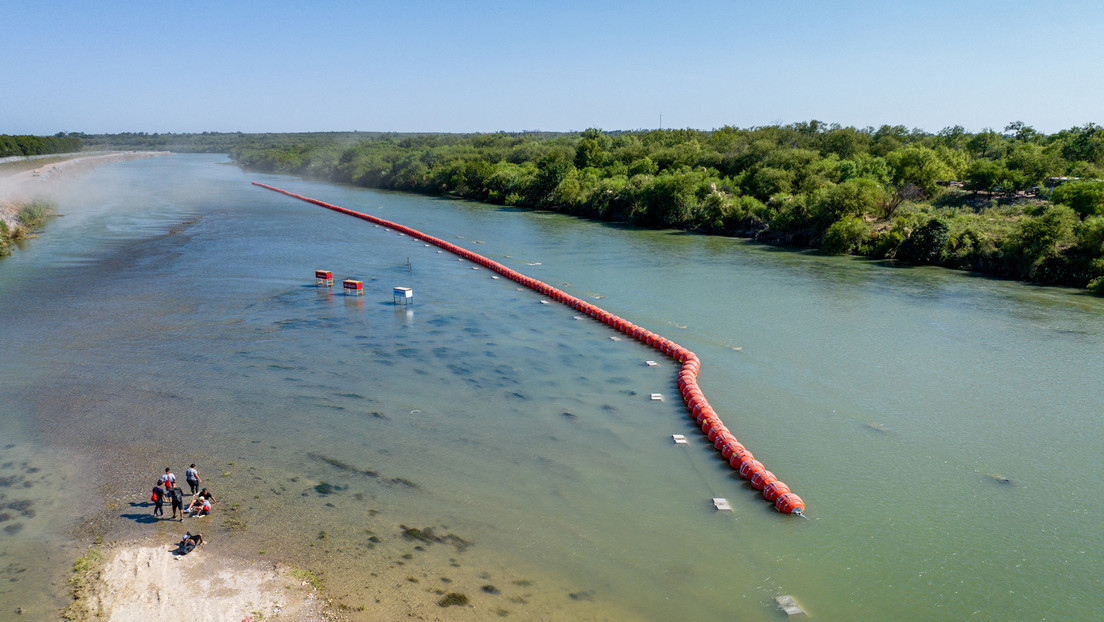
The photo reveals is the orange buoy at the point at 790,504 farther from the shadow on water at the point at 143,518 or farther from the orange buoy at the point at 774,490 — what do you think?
the shadow on water at the point at 143,518

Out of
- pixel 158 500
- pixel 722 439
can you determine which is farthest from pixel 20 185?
pixel 722 439

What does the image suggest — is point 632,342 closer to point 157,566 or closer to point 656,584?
point 656,584

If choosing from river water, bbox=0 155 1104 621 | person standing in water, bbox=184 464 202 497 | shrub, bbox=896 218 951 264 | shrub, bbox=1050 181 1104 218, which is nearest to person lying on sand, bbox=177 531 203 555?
river water, bbox=0 155 1104 621

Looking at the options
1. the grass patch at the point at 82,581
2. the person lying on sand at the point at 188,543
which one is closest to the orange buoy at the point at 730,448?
the person lying on sand at the point at 188,543

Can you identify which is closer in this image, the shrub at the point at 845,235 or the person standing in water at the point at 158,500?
the person standing in water at the point at 158,500

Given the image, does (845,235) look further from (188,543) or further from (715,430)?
(188,543)

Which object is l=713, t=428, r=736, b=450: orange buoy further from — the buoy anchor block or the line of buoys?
the buoy anchor block

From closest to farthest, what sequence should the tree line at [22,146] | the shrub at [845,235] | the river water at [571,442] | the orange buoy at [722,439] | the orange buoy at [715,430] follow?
1. the river water at [571,442]
2. the orange buoy at [722,439]
3. the orange buoy at [715,430]
4. the shrub at [845,235]
5. the tree line at [22,146]

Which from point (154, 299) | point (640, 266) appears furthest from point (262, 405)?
point (640, 266)
